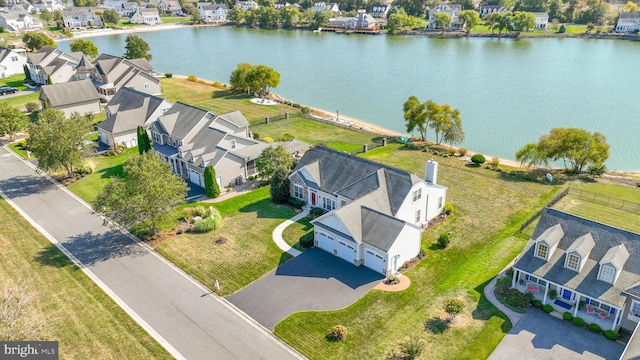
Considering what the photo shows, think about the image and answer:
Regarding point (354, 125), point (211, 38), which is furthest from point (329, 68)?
point (211, 38)

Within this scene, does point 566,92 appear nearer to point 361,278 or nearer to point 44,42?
point 361,278

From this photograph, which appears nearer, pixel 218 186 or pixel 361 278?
pixel 361 278

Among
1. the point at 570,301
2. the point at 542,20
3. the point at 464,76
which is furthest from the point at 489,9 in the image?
the point at 570,301

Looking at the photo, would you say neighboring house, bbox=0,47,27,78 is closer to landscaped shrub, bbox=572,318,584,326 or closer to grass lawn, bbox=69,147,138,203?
grass lawn, bbox=69,147,138,203

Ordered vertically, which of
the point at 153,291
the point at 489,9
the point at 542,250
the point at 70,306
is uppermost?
the point at 489,9

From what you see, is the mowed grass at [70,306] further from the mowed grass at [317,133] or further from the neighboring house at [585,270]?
the mowed grass at [317,133]

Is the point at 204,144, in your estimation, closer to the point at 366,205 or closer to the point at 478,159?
the point at 366,205

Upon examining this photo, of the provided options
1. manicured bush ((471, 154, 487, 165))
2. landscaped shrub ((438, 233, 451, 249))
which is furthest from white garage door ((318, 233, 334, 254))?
manicured bush ((471, 154, 487, 165))
